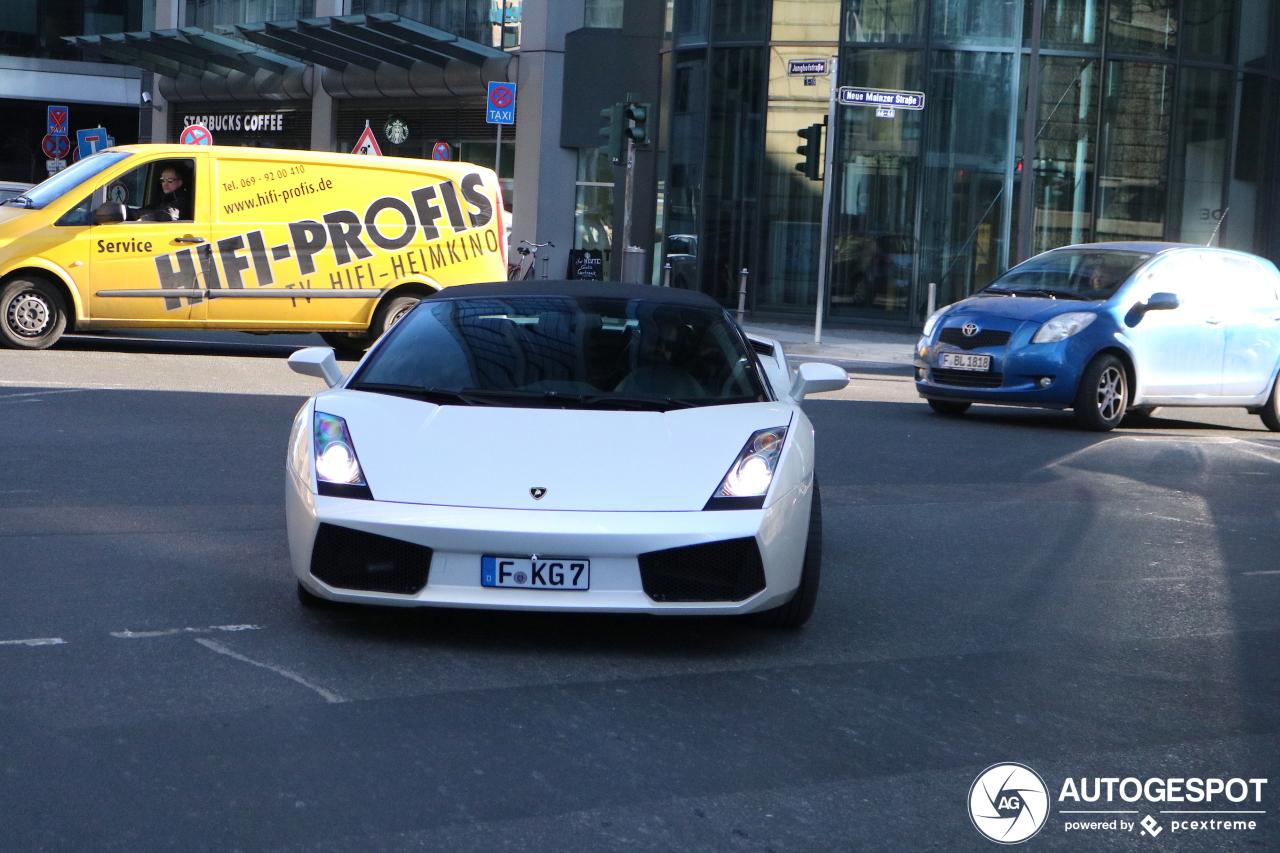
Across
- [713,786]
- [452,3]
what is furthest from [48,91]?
[713,786]

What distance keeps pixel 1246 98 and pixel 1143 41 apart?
3.49 m

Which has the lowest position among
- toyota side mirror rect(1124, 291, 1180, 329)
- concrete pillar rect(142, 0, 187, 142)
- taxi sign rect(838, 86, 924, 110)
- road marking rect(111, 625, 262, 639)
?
road marking rect(111, 625, 262, 639)

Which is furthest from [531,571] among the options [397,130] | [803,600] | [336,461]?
[397,130]

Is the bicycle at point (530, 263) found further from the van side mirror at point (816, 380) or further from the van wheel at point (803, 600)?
the van wheel at point (803, 600)

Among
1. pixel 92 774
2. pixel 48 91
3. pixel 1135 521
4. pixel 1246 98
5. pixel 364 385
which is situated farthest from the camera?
pixel 48 91

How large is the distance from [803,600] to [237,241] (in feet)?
37.7

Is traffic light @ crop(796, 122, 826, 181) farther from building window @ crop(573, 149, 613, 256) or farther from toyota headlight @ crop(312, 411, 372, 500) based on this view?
toyota headlight @ crop(312, 411, 372, 500)

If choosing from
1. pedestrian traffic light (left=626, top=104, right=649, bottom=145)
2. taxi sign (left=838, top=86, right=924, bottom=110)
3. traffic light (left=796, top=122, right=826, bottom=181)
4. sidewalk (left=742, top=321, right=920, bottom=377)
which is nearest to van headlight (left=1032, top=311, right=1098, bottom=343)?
sidewalk (left=742, top=321, right=920, bottom=377)

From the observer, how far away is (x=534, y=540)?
16.6 feet

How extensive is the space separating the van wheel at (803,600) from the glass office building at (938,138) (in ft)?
71.4

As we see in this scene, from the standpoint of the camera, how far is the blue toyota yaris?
531 inches

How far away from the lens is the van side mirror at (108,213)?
603 inches

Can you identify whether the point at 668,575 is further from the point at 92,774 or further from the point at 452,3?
the point at 452,3

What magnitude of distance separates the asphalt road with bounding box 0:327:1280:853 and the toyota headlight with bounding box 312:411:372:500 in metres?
0.50
